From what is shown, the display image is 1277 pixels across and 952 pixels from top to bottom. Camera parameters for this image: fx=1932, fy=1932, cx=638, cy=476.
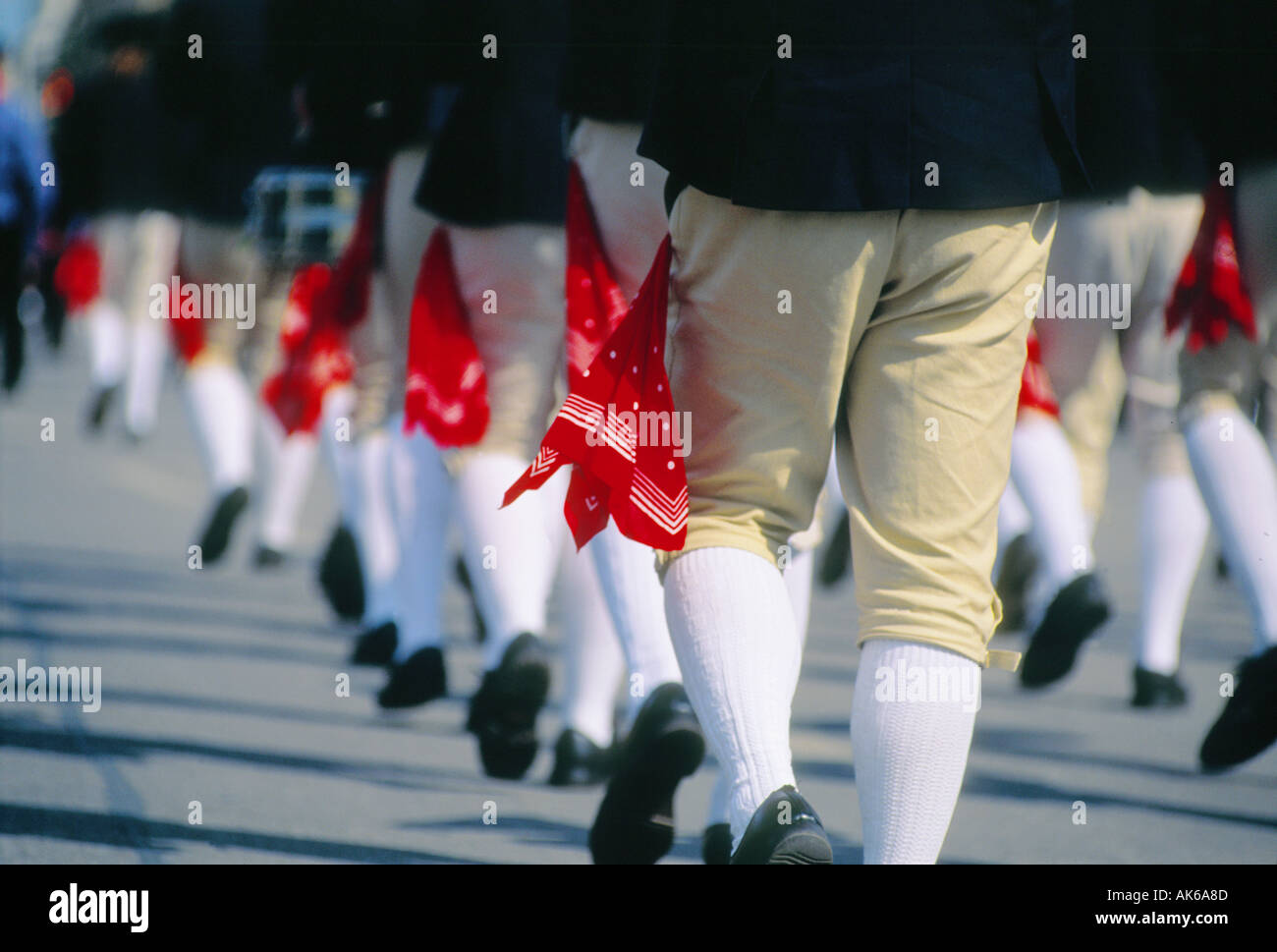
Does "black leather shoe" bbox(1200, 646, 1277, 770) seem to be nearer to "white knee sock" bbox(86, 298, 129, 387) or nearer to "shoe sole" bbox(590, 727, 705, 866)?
"shoe sole" bbox(590, 727, 705, 866)

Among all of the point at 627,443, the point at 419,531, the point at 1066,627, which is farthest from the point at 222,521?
the point at 627,443

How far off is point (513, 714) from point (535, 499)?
0.45 metres

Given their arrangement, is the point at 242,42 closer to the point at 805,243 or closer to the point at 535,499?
the point at 535,499

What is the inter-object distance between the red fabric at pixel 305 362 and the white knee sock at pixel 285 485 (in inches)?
8.7

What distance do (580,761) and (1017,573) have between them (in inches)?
76.6

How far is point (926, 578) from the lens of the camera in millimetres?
2297

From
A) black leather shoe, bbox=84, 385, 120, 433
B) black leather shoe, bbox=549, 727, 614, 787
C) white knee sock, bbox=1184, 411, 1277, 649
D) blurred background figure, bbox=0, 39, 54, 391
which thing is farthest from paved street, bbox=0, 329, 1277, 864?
blurred background figure, bbox=0, 39, 54, 391

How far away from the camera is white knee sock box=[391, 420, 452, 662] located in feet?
13.5

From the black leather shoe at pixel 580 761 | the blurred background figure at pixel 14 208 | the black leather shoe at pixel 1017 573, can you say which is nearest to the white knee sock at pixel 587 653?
the black leather shoe at pixel 580 761

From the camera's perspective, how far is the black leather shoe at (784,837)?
2.16m

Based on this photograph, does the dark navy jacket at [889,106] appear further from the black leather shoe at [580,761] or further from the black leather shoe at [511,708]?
the black leather shoe at [580,761]

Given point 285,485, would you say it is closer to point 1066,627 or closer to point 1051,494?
point 1051,494
